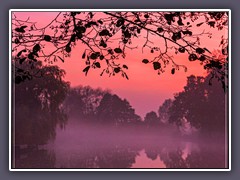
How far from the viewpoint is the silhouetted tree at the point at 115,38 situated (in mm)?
3719

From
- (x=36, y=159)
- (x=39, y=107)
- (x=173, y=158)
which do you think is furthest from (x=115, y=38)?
(x=36, y=159)

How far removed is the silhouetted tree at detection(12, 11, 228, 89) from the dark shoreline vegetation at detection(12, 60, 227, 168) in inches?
8.7

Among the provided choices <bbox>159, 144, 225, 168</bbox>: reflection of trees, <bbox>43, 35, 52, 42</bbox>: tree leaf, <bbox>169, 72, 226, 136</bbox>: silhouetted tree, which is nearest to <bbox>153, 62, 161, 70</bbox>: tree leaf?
<bbox>169, 72, 226, 136</bbox>: silhouetted tree

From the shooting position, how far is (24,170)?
3.71 metres

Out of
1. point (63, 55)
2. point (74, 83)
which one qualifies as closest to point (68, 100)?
point (74, 83)

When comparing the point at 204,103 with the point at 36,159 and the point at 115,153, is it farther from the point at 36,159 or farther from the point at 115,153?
the point at 36,159

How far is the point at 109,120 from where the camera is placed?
12.4 ft

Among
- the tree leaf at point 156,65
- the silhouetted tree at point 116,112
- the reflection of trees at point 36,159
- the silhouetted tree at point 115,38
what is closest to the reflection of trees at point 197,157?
the silhouetted tree at point 116,112

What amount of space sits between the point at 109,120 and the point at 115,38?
34.3 inches

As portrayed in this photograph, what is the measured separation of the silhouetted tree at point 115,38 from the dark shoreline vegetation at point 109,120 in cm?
22

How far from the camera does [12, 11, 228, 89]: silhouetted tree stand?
3719 millimetres

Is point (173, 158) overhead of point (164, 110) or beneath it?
beneath
